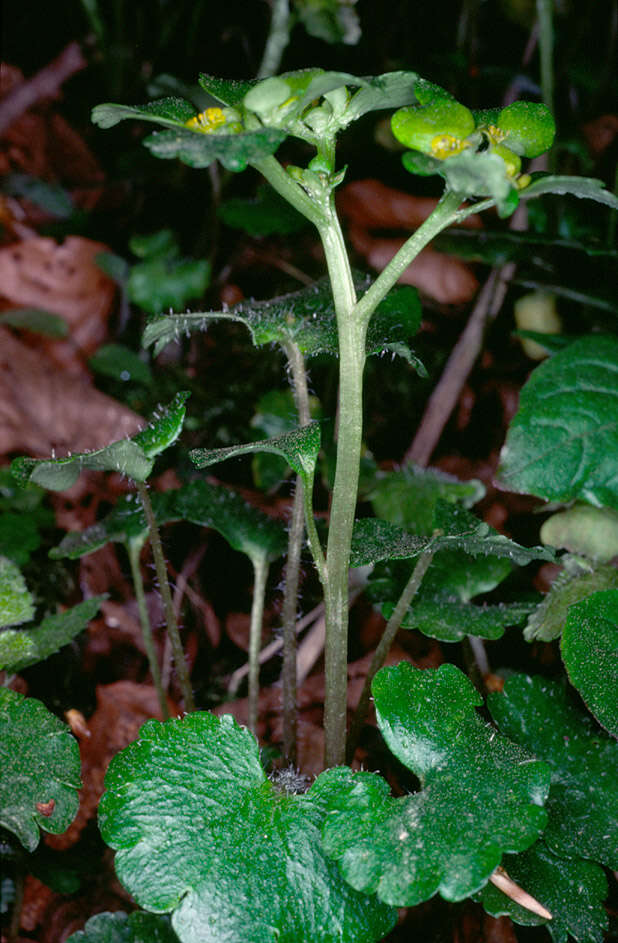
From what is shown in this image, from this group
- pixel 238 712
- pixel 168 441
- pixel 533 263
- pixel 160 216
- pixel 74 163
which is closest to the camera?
pixel 168 441

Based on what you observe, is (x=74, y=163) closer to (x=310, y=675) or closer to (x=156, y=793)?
(x=310, y=675)

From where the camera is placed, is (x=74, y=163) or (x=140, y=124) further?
(x=74, y=163)

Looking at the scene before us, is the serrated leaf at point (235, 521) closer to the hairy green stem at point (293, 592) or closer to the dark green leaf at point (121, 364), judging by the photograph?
the hairy green stem at point (293, 592)

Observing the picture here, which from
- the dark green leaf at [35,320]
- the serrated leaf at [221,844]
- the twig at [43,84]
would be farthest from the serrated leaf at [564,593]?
the twig at [43,84]

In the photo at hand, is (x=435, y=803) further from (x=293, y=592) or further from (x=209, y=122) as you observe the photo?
(x=209, y=122)

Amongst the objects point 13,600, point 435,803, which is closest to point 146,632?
point 13,600

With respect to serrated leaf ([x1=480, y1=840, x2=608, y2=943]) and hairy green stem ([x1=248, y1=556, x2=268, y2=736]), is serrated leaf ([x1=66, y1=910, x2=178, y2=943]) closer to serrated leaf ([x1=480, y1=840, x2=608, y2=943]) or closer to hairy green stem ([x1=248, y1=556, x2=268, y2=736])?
hairy green stem ([x1=248, y1=556, x2=268, y2=736])

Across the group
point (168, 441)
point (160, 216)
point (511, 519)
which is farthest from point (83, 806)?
point (160, 216)
